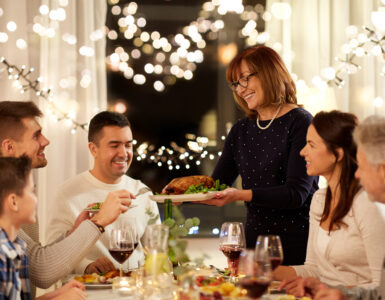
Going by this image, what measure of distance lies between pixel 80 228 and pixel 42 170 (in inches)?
81.8

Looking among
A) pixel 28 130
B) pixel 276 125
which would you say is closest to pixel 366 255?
pixel 276 125

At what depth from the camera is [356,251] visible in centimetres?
215

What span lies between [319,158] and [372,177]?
48 centimetres

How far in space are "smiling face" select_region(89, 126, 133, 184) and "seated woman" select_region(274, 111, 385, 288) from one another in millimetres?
1065

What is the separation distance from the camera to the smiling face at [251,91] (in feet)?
9.50

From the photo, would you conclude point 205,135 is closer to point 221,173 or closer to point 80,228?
point 221,173

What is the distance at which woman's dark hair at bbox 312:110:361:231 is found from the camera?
7.52ft

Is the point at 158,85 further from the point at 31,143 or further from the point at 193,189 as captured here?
the point at 31,143

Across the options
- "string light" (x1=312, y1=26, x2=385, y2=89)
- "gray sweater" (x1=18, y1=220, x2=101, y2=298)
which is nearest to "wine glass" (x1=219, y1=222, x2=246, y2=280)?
"gray sweater" (x1=18, y1=220, x2=101, y2=298)

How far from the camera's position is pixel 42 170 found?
13.7ft

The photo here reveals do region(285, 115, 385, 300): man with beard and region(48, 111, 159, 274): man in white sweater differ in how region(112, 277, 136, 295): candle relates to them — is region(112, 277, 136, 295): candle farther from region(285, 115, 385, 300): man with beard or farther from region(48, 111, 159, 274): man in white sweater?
region(48, 111, 159, 274): man in white sweater

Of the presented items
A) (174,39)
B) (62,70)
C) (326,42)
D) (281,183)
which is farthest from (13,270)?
(326,42)

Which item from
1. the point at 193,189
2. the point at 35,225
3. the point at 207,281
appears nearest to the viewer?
the point at 207,281

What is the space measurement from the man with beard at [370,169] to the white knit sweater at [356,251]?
129mm
